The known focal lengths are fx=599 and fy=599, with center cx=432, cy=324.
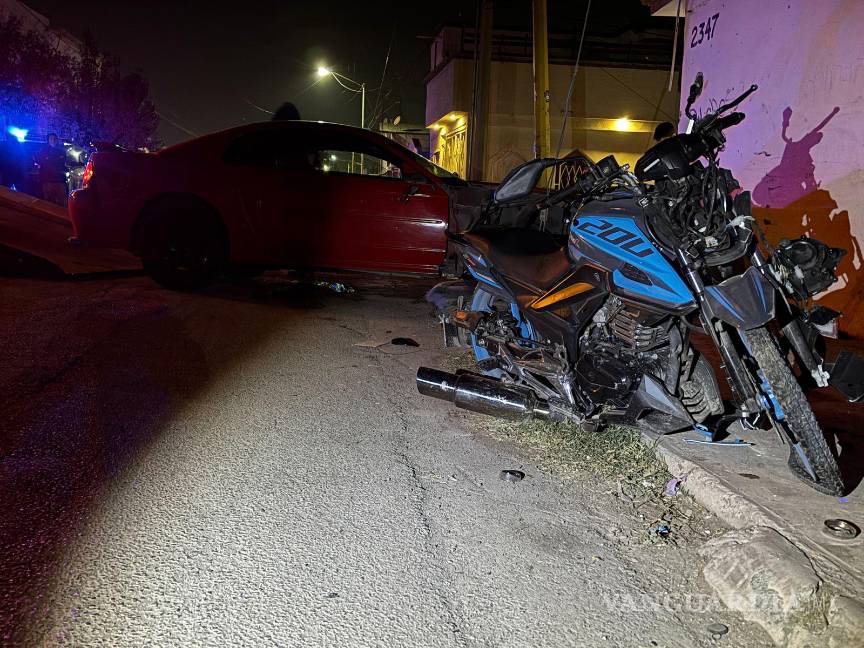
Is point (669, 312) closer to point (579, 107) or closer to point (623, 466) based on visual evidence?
point (623, 466)

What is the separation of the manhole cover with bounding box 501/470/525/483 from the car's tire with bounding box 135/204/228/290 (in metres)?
4.88

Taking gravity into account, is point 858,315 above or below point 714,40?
below

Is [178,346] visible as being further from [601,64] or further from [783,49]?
[601,64]

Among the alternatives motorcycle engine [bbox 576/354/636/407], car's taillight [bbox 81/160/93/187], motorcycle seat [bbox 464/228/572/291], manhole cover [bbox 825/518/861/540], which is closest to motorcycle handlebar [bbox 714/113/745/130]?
motorcycle seat [bbox 464/228/572/291]

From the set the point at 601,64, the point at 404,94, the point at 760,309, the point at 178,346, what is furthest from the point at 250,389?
the point at 404,94

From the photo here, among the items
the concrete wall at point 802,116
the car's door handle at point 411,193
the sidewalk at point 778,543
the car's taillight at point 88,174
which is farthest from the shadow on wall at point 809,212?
the car's taillight at point 88,174

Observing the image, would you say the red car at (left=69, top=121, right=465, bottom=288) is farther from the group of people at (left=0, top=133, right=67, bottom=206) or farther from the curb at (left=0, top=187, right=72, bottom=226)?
the group of people at (left=0, top=133, right=67, bottom=206)

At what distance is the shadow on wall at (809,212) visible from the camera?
570 cm

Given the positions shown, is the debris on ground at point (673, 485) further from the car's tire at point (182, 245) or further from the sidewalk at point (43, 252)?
Result: the sidewalk at point (43, 252)

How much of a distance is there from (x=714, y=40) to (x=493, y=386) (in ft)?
20.5

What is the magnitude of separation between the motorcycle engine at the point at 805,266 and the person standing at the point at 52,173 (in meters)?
18.7

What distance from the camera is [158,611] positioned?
2.04 m

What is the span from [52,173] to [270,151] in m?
13.6

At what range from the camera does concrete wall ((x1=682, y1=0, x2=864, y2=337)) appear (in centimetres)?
562
